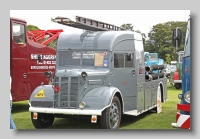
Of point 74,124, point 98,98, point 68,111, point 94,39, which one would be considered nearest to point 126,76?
point 94,39

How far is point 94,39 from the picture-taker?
26.4 ft

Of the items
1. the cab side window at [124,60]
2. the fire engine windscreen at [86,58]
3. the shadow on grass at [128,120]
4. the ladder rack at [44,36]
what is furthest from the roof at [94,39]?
the ladder rack at [44,36]

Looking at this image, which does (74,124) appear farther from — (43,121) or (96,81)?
(96,81)

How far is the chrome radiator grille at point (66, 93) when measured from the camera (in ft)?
23.4

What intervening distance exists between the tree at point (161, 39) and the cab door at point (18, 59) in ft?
10.8

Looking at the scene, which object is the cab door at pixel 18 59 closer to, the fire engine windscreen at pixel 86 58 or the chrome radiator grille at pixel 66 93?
the fire engine windscreen at pixel 86 58

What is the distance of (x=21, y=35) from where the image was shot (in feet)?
32.6

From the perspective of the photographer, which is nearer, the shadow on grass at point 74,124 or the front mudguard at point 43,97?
the front mudguard at point 43,97

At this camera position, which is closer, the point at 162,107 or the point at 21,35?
the point at 21,35

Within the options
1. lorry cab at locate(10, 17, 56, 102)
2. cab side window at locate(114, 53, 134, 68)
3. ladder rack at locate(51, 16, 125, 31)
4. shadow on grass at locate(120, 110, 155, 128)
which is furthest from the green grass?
ladder rack at locate(51, 16, 125, 31)

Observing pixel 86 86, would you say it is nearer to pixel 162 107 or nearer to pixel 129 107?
pixel 129 107

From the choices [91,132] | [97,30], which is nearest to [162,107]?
[97,30]

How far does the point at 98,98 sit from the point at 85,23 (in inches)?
65.6

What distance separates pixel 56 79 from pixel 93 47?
1218 mm
